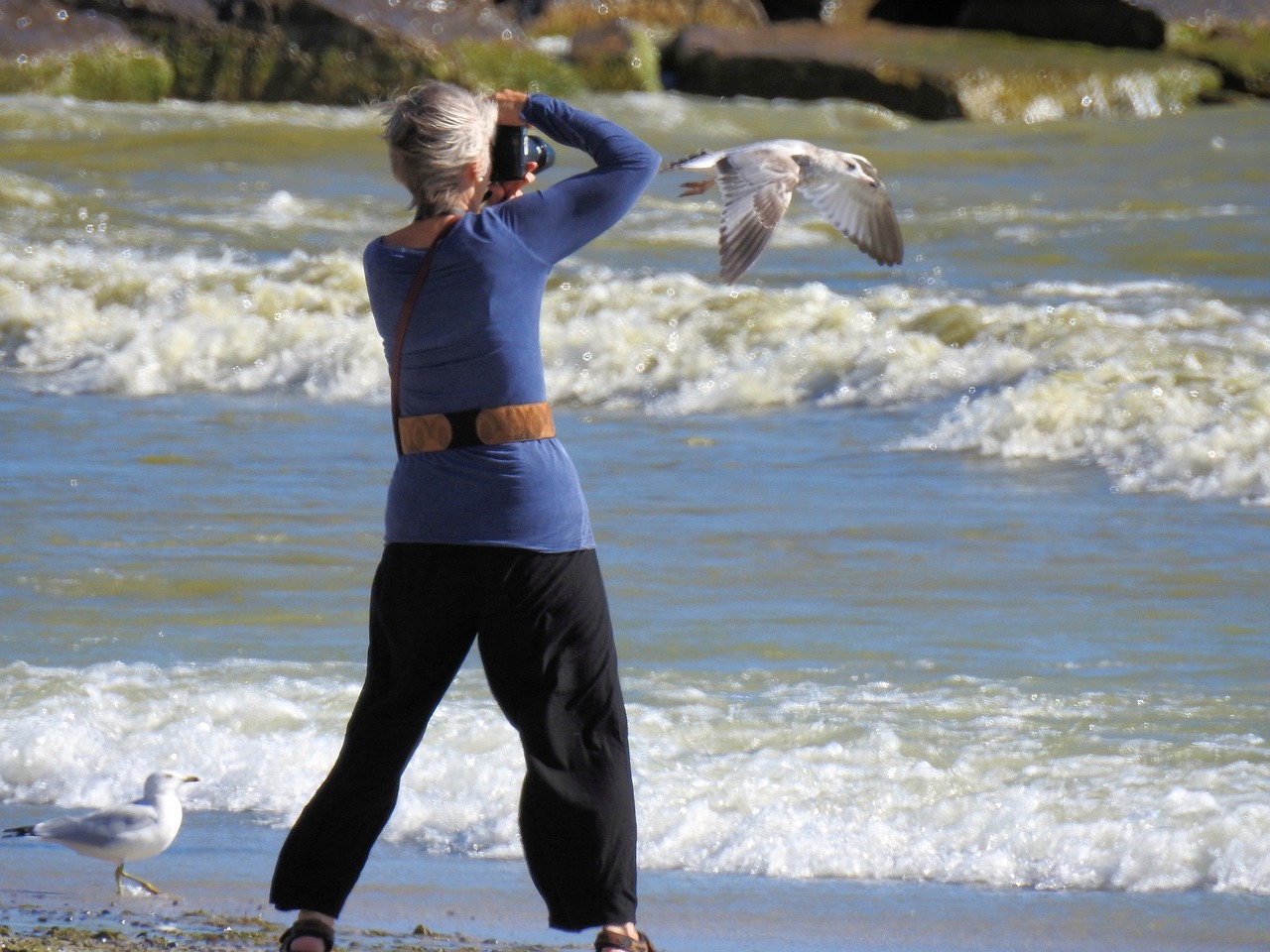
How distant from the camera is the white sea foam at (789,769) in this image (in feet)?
12.1

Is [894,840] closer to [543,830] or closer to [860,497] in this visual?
[543,830]

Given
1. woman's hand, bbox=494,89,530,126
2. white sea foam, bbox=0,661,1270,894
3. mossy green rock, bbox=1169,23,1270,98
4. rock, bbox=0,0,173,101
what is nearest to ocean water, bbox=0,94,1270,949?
white sea foam, bbox=0,661,1270,894

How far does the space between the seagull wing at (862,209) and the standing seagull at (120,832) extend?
2.30 meters

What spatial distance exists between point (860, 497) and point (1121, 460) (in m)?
1.48

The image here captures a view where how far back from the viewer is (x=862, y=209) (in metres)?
5.09

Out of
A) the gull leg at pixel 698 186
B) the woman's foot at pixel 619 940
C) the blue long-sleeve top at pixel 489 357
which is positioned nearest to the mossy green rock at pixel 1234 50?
the gull leg at pixel 698 186

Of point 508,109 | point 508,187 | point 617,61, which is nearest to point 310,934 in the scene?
point 508,187

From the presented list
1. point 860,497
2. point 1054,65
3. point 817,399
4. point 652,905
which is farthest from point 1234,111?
point 652,905

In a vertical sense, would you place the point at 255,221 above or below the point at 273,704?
above

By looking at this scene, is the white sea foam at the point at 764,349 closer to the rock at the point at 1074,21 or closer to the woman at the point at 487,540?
the woman at the point at 487,540

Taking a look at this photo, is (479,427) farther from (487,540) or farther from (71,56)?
(71,56)

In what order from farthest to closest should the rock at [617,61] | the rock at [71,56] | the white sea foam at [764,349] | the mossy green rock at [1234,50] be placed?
the mossy green rock at [1234,50]
the rock at [617,61]
the rock at [71,56]
the white sea foam at [764,349]

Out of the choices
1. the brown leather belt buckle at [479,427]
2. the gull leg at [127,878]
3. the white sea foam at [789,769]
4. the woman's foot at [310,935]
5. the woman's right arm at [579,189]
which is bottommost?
the gull leg at [127,878]

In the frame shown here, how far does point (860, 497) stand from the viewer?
22.8ft
